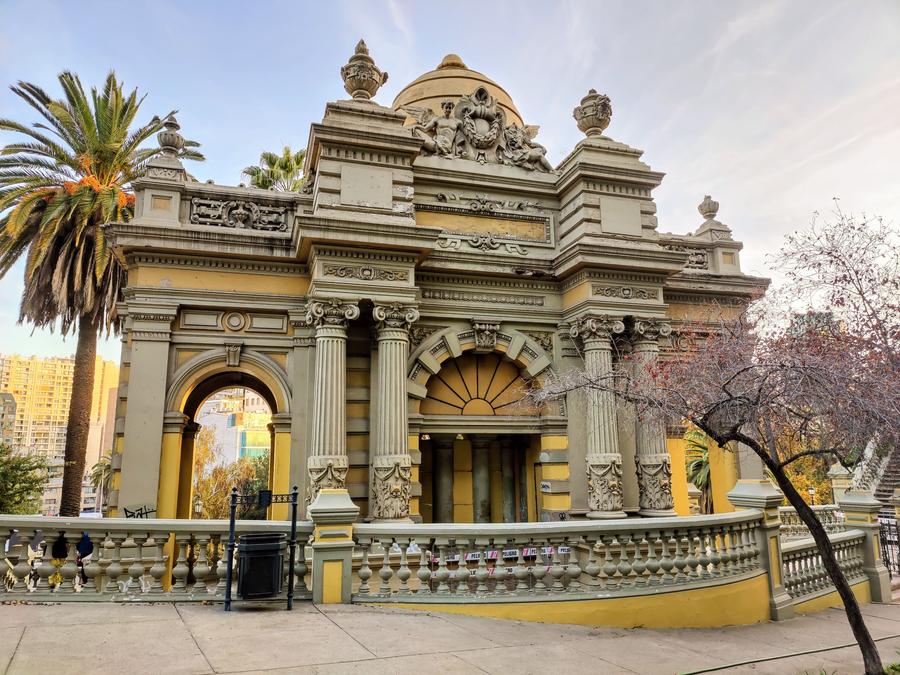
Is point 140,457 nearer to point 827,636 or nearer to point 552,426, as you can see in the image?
point 552,426

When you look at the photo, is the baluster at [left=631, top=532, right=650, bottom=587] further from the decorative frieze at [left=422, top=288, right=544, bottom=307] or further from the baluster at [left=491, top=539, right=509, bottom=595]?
the decorative frieze at [left=422, top=288, right=544, bottom=307]

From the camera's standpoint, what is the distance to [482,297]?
50.4 feet

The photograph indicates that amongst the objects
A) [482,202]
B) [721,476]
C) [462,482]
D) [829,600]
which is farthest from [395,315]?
[721,476]

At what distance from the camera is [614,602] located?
8.12 metres

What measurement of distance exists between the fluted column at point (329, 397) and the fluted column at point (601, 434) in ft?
18.6

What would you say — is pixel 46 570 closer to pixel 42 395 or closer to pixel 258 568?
pixel 258 568

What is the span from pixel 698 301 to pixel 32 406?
119 m

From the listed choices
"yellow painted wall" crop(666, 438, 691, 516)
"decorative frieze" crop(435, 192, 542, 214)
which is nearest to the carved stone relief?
"decorative frieze" crop(435, 192, 542, 214)

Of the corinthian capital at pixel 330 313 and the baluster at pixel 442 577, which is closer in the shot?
the baluster at pixel 442 577

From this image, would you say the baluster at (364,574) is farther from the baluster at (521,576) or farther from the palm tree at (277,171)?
the palm tree at (277,171)

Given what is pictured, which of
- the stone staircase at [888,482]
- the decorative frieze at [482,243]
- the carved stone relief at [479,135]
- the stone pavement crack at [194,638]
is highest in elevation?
the carved stone relief at [479,135]

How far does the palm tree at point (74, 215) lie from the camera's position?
19.9 meters

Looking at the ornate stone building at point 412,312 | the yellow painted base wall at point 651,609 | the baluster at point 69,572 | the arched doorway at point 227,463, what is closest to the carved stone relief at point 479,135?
the ornate stone building at point 412,312

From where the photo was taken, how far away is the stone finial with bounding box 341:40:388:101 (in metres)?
14.7
